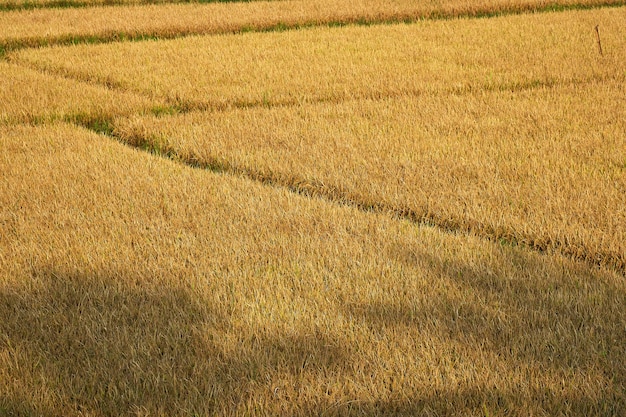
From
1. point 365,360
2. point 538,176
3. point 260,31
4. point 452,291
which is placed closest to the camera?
point 365,360

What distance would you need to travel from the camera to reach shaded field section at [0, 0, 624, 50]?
12445 millimetres

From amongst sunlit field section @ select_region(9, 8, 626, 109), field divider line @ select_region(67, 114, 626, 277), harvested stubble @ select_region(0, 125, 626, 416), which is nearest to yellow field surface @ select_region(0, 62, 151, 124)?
sunlit field section @ select_region(9, 8, 626, 109)

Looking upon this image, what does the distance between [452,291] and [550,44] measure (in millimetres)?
8212

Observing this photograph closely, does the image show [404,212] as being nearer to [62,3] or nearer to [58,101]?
[58,101]

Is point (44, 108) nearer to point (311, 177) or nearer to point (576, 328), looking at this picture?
point (311, 177)

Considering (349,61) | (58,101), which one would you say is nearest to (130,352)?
(58,101)

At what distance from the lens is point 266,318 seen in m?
3.15

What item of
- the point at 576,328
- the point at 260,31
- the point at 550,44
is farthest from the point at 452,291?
the point at 260,31

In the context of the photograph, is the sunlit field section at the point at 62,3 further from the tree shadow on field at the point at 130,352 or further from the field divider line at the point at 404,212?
the tree shadow on field at the point at 130,352

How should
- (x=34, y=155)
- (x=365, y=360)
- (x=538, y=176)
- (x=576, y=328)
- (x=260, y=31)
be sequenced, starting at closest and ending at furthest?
(x=365, y=360)
(x=576, y=328)
(x=538, y=176)
(x=34, y=155)
(x=260, y=31)

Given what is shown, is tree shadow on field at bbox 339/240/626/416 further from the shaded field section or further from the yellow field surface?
the shaded field section

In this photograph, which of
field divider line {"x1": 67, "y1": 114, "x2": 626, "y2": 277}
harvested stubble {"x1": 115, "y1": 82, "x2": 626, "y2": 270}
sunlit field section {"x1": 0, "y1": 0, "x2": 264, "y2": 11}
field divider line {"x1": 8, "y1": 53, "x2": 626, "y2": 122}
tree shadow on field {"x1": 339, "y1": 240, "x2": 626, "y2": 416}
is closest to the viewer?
tree shadow on field {"x1": 339, "y1": 240, "x2": 626, "y2": 416}

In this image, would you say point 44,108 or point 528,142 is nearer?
point 528,142

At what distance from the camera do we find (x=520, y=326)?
3027mm
